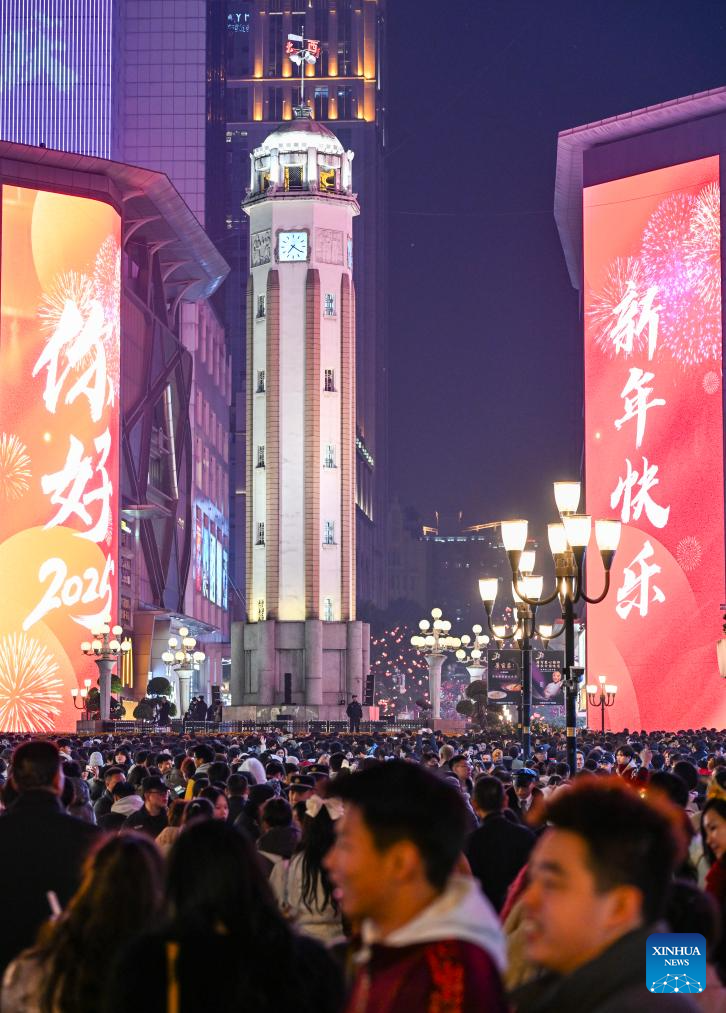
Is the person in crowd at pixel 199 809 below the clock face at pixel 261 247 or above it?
below

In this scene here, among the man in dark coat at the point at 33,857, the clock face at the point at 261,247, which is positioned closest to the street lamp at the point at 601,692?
the clock face at the point at 261,247

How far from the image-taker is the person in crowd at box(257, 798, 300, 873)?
11047 millimetres

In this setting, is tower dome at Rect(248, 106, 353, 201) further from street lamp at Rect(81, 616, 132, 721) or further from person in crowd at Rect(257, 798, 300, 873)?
person in crowd at Rect(257, 798, 300, 873)

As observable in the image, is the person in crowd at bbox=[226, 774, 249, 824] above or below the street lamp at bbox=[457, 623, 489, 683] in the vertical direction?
below

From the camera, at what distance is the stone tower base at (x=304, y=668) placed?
7438 cm

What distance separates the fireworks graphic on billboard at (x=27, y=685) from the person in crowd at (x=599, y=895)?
62.7m

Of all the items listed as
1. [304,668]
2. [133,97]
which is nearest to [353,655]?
[304,668]

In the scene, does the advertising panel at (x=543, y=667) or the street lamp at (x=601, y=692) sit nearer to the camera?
the street lamp at (x=601, y=692)

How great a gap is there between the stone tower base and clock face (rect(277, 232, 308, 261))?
1625 centimetres

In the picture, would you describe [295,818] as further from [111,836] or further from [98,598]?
[98,598]

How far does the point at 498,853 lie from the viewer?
10141 millimetres

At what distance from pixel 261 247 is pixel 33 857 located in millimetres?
70840

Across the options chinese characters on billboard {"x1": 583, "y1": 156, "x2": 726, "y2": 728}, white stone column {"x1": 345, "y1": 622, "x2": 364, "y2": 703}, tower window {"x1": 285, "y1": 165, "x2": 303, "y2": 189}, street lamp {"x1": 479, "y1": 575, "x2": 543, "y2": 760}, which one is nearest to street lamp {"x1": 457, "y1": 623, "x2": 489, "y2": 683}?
chinese characters on billboard {"x1": 583, "y1": 156, "x2": 726, "y2": 728}

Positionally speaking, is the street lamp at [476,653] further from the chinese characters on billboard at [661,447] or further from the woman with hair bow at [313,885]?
the woman with hair bow at [313,885]
